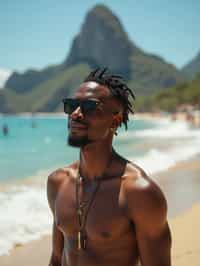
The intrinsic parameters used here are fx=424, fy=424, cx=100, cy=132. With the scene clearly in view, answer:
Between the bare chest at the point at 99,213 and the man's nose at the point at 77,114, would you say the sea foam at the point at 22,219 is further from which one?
the man's nose at the point at 77,114

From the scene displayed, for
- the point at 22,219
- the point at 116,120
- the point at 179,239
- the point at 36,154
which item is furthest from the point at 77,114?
the point at 36,154

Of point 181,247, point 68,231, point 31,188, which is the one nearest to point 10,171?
point 31,188

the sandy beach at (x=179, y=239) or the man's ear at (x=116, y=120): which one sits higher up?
the man's ear at (x=116, y=120)

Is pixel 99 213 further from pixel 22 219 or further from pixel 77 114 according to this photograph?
pixel 22 219

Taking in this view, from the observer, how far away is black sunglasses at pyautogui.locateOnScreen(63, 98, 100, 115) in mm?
1958

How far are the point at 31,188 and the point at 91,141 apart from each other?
870cm

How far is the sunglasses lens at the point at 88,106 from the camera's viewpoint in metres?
1.96

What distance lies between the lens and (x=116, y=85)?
2084mm

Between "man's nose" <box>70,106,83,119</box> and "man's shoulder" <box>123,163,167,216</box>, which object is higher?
"man's nose" <box>70,106,83,119</box>

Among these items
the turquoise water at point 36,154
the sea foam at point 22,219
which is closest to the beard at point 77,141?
the sea foam at point 22,219

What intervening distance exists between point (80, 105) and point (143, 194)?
51 centimetres

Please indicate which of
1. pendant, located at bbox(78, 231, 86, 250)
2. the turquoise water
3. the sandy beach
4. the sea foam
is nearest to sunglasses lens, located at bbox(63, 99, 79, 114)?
pendant, located at bbox(78, 231, 86, 250)

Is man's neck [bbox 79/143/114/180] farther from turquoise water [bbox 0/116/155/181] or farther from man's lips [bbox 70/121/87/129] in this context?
turquoise water [bbox 0/116/155/181]

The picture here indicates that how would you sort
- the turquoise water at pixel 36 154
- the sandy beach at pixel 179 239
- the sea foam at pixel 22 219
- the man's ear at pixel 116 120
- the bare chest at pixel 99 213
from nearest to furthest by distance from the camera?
the bare chest at pixel 99 213 < the man's ear at pixel 116 120 < the sandy beach at pixel 179 239 < the sea foam at pixel 22 219 < the turquoise water at pixel 36 154
